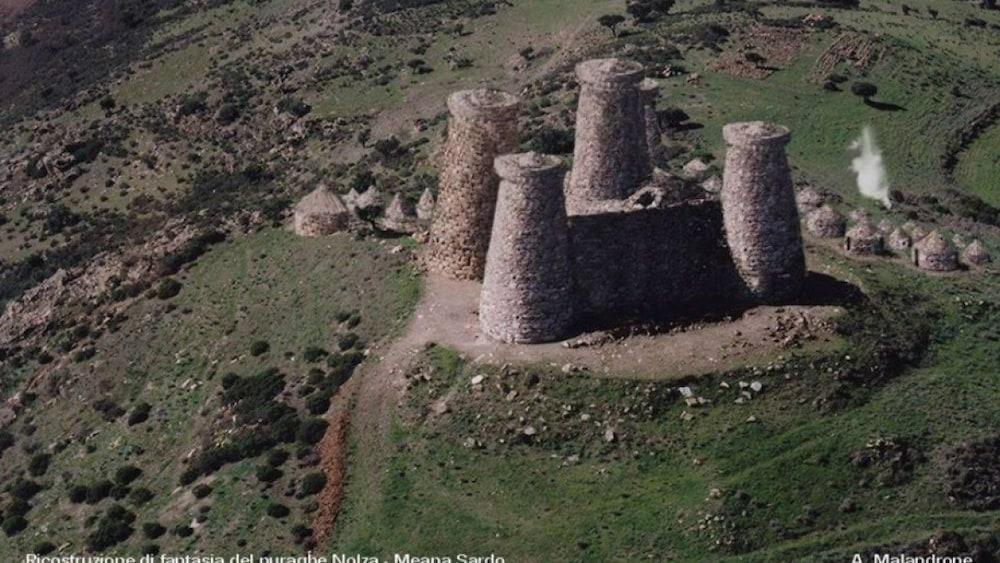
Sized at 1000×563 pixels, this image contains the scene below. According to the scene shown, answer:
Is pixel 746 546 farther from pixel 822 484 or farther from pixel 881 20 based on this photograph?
pixel 881 20

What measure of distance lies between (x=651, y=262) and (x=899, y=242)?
16.2 m

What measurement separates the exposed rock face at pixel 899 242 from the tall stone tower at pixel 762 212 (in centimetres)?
1153

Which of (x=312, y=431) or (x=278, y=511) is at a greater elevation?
(x=312, y=431)

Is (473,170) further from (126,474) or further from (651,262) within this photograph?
(126,474)

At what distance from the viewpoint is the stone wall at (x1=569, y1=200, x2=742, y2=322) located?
156ft

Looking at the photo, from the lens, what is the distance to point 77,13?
179m

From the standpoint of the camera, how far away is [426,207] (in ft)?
227

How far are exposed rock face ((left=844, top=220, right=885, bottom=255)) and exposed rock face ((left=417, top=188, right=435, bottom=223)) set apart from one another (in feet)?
71.6

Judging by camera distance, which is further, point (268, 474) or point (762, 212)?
point (268, 474)

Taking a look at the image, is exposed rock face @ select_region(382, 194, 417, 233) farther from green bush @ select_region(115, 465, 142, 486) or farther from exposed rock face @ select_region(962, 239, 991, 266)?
exposed rock face @ select_region(962, 239, 991, 266)

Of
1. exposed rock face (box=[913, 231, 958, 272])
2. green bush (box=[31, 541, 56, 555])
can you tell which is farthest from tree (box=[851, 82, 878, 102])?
green bush (box=[31, 541, 56, 555])

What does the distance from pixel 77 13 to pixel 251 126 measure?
251ft

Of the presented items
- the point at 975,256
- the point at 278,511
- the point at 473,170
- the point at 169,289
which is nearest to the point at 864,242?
the point at 975,256

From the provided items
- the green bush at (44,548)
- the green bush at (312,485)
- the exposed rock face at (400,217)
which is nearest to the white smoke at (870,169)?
the exposed rock face at (400,217)
